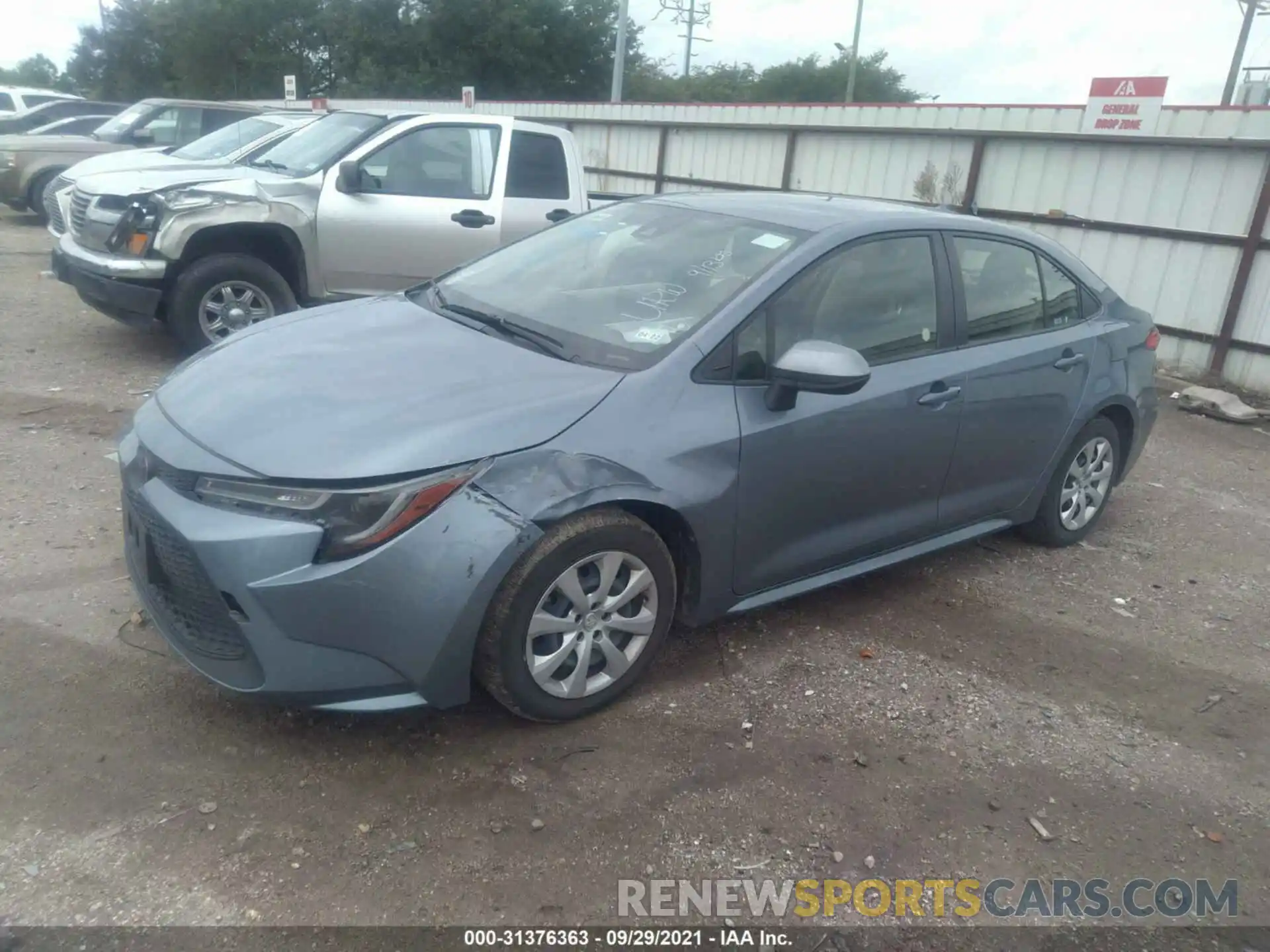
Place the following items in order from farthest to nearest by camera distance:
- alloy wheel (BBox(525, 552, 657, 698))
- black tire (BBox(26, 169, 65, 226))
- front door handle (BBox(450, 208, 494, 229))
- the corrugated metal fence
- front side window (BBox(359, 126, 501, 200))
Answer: black tire (BBox(26, 169, 65, 226)), the corrugated metal fence, front door handle (BBox(450, 208, 494, 229)), front side window (BBox(359, 126, 501, 200)), alloy wheel (BBox(525, 552, 657, 698))

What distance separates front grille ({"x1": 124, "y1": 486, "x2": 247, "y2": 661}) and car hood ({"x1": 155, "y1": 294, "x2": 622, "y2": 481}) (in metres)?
0.28

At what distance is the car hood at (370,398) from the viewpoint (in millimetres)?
2820

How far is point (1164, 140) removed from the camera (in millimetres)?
9023

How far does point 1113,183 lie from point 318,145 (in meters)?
7.22

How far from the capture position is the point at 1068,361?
4.58m

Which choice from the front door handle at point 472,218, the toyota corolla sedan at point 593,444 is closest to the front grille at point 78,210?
the front door handle at point 472,218

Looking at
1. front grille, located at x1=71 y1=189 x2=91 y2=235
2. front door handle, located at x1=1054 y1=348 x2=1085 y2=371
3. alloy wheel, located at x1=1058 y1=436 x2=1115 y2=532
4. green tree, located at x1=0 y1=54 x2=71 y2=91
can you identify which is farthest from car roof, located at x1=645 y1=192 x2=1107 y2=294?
green tree, located at x1=0 y1=54 x2=71 y2=91

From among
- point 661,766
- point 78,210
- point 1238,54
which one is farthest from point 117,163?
point 1238,54

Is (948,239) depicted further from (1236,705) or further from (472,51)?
(472,51)

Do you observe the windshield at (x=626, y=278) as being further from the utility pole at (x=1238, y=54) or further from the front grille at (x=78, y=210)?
the utility pole at (x=1238, y=54)

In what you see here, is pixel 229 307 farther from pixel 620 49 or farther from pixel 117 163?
pixel 620 49

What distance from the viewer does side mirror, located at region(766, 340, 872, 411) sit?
3.26 m

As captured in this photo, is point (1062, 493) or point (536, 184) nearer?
point (1062, 493)

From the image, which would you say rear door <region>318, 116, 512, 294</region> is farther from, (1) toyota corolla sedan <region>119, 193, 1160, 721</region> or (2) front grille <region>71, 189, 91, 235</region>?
(1) toyota corolla sedan <region>119, 193, 1160, 721</region>
